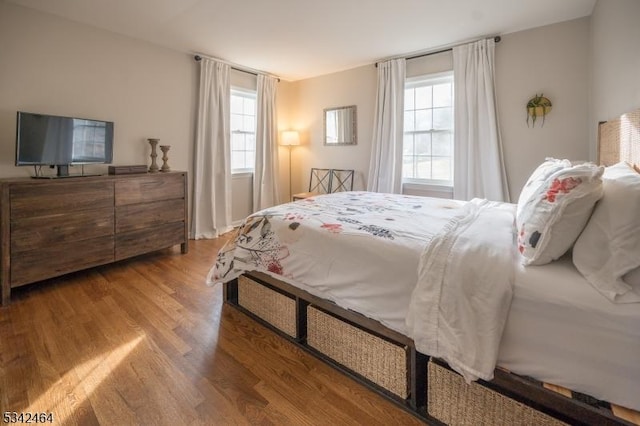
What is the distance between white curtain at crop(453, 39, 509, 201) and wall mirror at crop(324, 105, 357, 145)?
1481mm

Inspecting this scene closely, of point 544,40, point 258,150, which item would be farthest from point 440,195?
point 258,150

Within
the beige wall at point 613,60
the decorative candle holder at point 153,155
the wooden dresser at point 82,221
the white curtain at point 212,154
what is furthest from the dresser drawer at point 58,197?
the beige wall at point 613,60

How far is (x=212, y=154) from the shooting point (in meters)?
4.21

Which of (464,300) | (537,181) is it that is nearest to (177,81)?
(537,181)

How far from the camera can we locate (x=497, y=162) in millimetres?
3412

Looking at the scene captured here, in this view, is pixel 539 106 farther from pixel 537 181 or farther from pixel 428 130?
pixel 537 181

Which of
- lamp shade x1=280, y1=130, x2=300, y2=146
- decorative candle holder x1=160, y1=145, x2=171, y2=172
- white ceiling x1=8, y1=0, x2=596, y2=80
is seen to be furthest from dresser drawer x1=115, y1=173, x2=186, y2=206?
lamp shade x1=280, y1=130, x2=300, y2=146

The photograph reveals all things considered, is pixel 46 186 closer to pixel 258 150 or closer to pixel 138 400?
pixel 138 400

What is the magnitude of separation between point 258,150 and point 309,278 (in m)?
3.47

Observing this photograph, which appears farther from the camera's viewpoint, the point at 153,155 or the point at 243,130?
the point at 243,130

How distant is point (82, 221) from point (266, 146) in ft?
8.99

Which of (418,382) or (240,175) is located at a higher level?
(240,175)

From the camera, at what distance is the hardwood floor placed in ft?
4.54

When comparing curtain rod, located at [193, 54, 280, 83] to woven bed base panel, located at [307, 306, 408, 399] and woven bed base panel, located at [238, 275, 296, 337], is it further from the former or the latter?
woven bed base panel, located at [307, 306, 408, 399]
